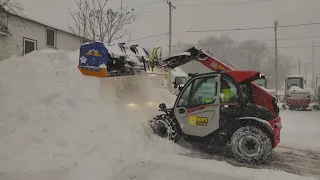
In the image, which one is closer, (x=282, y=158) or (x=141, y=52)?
(x=282, y=158)

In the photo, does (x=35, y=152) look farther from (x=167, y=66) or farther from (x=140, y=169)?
(x=167, y=66)

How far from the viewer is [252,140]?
666 centimetres

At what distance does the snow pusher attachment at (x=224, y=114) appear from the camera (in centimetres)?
666

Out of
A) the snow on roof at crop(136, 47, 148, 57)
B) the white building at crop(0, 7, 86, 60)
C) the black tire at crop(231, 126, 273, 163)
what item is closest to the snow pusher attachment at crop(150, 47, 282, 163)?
the black tire at crop(231, 126, 273, 163)

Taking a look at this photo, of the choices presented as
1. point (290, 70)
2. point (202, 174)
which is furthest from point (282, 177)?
point (290, 70)

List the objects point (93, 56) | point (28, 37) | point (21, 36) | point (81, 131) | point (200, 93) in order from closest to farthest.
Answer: point (81, 131) → point (200, 93) → point (93, 56) → point (21, 36) → point (28, 37)

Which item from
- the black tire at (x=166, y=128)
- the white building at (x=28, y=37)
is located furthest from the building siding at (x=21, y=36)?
the black tire at (x=166, y=128)

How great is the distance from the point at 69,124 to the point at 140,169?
7.75 feet

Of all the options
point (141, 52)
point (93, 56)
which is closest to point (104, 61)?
point (93, 56)

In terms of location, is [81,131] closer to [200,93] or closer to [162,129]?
[162,129]

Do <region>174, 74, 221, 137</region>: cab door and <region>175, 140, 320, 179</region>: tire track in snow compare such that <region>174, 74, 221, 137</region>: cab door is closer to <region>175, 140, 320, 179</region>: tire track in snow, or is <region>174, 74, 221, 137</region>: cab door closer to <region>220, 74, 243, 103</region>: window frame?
<region>220, 74, 243, 103</region>: window frame

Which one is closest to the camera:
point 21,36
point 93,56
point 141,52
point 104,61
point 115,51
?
point 104,61

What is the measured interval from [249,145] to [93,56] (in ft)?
15.4

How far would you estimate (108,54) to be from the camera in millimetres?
7969
